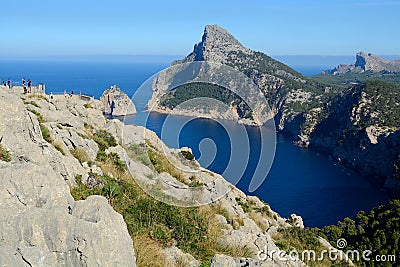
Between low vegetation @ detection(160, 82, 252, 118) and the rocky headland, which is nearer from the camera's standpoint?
the rocky headland

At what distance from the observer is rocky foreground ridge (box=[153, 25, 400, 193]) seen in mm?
84875

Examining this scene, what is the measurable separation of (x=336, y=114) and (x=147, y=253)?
11518 centimetres

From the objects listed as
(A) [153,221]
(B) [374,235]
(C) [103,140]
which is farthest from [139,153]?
(B) [374,235]

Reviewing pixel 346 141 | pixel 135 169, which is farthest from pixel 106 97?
pixel 135 169

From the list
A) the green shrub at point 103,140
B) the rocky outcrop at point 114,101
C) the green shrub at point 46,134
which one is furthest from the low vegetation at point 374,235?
the rocky outcrop at point 114,101

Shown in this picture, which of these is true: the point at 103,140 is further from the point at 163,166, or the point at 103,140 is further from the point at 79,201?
the point at 79,201

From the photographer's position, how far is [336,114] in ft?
373

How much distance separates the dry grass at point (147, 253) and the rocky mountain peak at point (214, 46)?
167849mm

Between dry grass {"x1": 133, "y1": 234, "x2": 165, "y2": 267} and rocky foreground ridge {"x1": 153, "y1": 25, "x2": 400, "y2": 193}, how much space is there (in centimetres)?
3983

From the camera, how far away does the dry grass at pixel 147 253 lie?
21.4 ft

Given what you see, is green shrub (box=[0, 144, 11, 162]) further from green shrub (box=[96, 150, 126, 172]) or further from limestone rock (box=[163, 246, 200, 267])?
green shrub (box=[96, 150, 126, 172])

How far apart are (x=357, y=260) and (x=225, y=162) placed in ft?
199

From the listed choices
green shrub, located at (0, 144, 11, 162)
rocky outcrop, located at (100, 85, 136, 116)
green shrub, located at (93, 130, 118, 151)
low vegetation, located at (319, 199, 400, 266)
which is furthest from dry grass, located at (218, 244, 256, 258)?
rocky outcrop, located at (100, 85, 136, 116)

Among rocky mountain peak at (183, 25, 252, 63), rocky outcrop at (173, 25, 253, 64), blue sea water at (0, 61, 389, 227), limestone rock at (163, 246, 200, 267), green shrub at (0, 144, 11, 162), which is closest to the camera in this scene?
limestone rock at (163, 246, 200, 267)
